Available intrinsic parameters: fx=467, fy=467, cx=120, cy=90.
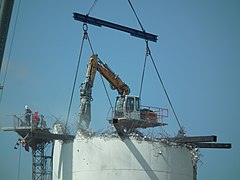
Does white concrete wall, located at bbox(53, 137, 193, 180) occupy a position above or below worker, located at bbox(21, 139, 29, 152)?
below

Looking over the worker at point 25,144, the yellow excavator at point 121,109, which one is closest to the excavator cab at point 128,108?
the yellow excavator at point 121,109

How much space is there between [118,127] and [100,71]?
26.6 ft

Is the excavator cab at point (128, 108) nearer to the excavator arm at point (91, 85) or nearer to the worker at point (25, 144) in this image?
the excavator arm at point (91, 85)

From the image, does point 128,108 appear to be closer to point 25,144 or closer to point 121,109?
point 121,109

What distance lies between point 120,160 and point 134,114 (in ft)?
20.1

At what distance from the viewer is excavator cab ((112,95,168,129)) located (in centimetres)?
3158

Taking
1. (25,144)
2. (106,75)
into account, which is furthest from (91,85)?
(25,144)

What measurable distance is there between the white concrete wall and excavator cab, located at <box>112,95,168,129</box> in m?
3.58

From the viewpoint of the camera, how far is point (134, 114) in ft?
108

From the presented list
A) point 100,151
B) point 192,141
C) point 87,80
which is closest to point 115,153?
point 100,151

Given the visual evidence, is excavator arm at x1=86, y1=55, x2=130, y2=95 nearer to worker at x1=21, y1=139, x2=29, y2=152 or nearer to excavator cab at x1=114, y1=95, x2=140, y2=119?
excavator cab at x1=114, y1=95, x2=140, y2=119

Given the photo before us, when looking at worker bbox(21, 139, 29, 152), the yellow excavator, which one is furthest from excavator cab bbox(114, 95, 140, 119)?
worker bbox(21, 139, 29, 152)

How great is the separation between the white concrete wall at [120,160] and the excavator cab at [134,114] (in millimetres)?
3579

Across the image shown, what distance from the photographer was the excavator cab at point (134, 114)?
31.6 metres
